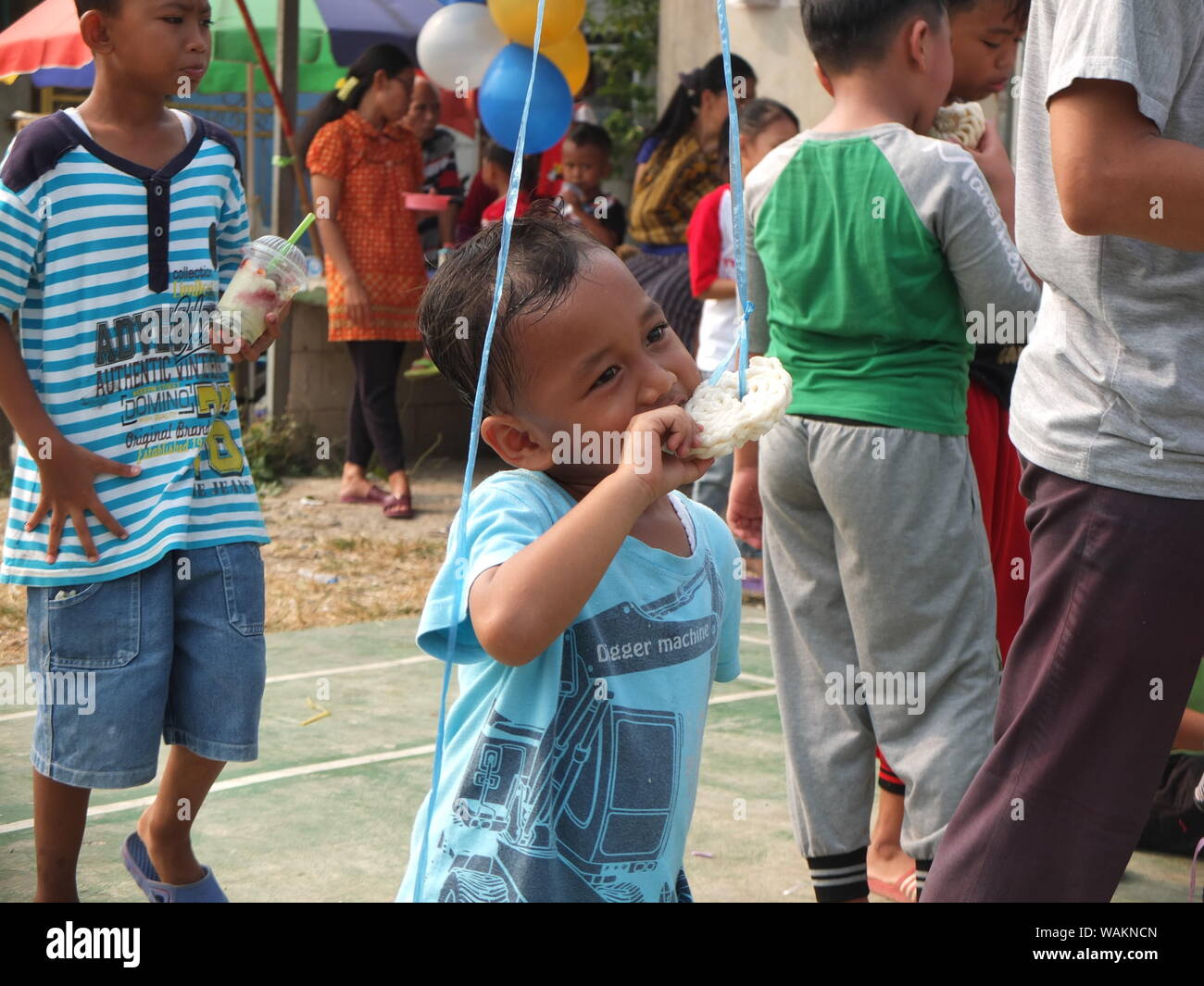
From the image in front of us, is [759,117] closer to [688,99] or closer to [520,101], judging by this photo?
[688,99]

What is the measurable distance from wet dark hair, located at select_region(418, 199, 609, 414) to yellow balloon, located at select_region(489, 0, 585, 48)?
614 cm

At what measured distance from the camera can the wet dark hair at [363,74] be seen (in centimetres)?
752

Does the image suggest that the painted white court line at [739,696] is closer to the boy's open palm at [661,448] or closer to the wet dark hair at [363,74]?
the boy's open palm at [661,448]

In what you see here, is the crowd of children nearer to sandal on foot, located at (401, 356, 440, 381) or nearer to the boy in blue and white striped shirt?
the boy in blue and white striped shirt

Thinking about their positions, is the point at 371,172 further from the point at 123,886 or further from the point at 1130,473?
the point at 1130,473

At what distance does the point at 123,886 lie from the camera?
10.9 feet

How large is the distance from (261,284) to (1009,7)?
164 centimetres

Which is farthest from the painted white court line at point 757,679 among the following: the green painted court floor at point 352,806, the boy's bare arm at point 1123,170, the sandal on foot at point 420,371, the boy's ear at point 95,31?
the sandal on foot at point 420,371

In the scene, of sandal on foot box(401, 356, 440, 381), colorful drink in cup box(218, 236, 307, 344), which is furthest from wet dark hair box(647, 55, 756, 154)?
colorful drink in cup box(218, 236, 307, 344)

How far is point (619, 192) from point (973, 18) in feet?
28.3

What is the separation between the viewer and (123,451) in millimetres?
2867

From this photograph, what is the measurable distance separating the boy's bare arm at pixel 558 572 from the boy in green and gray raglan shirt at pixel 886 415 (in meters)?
1.44

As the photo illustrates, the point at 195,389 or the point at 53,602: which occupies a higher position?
the point at 195,389
